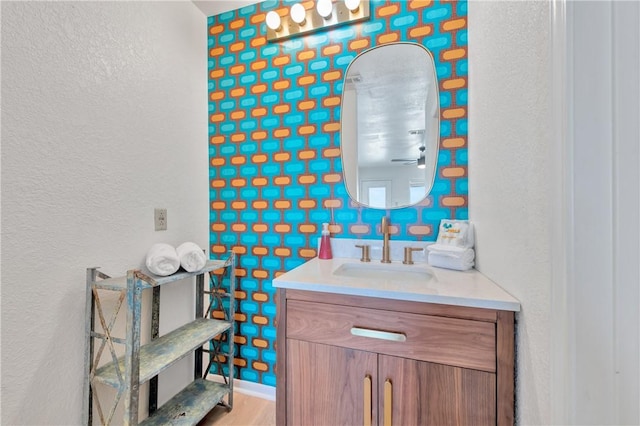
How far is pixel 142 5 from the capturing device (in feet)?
3.94

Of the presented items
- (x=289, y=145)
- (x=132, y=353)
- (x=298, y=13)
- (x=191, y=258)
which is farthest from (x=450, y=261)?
(x=298, y=13)

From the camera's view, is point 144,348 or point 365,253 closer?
point 144,348

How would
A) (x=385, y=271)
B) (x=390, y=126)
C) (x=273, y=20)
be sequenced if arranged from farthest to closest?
(x=273, y=20)
(x=390, y=126)
(x=385, y=271)

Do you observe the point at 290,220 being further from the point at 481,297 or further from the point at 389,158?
the point at 481,297

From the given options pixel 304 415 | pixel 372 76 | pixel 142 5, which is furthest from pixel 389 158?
pixel 142 5

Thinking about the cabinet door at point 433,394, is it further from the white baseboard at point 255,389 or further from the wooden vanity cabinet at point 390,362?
the white baseboard at point 255,389

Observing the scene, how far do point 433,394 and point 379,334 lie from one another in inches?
9.0

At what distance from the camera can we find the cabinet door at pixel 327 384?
0.84m

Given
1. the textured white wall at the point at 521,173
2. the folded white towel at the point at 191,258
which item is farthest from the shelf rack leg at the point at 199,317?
the textured white wall at the point at 521,173

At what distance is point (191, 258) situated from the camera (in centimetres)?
115

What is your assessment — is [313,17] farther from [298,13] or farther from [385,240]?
[385,240]

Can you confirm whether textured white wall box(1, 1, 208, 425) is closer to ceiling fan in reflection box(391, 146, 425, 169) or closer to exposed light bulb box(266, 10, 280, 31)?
exposed light bulb box(266, 10, 280, 31)

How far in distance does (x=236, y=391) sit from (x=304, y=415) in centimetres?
84

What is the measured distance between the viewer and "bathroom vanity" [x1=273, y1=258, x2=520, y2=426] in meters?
0.72
